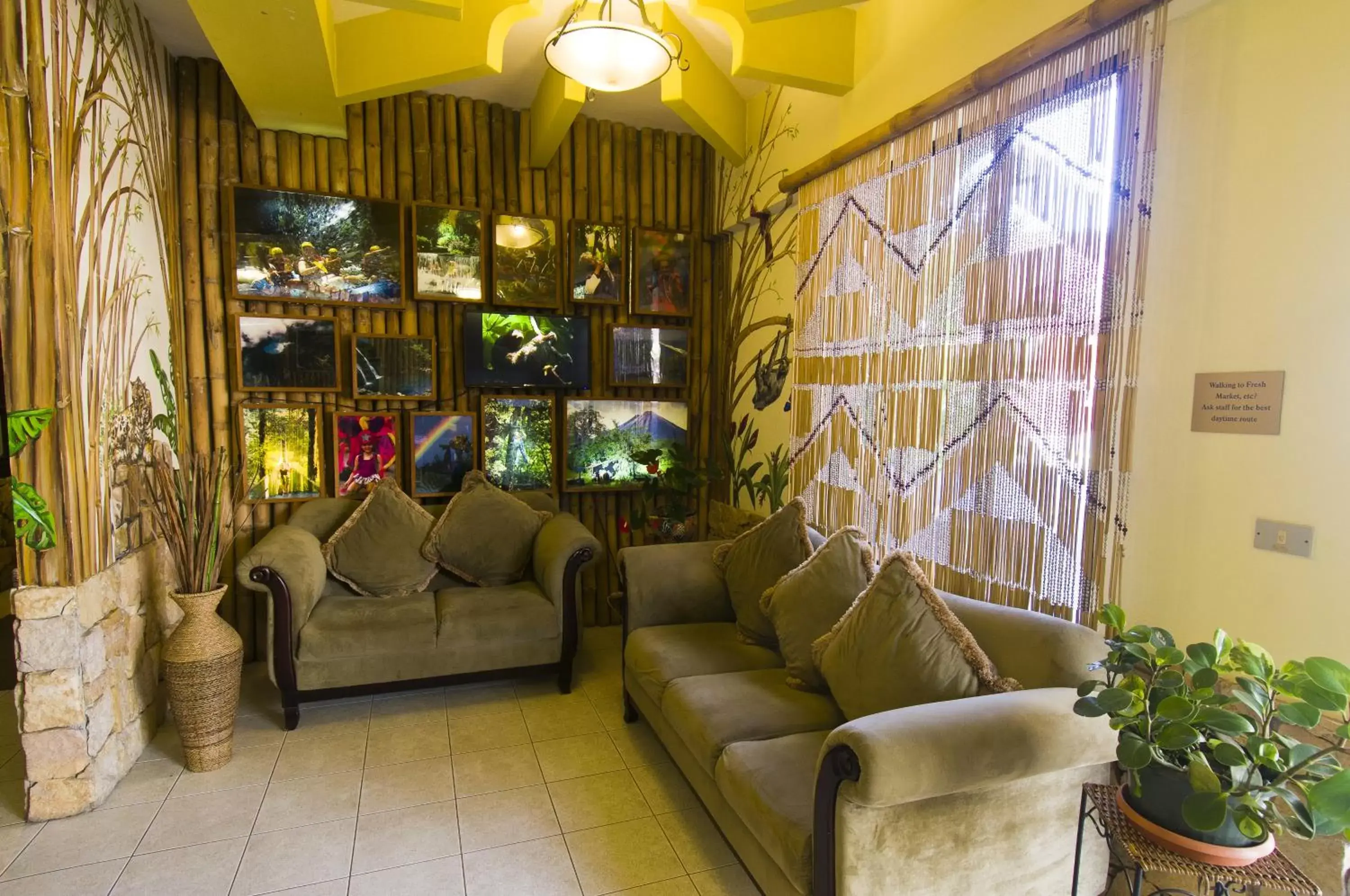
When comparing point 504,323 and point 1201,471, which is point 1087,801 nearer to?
point 1201,471

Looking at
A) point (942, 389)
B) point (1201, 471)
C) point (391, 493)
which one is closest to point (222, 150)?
point (391, 493)

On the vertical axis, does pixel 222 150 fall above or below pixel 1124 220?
above

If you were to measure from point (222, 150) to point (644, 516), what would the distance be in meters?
3.38

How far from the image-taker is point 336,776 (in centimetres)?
283

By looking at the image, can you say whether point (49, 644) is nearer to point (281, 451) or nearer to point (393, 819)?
point (393, 819)

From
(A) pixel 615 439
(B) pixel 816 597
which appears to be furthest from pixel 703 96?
(B) pixel 816 597

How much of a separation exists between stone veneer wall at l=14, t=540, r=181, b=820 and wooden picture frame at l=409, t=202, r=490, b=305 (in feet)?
7.23

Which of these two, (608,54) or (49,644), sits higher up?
(608,54)

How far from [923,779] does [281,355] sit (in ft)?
13.3

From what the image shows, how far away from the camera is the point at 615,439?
4738 millimetres

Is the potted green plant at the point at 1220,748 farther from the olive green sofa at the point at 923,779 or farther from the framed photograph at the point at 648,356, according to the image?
the framed photograph at the point at 648,356

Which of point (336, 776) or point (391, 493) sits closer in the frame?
point (336, 776)

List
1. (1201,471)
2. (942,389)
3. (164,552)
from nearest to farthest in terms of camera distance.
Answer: (1201,471) → (942,389) → (164,552)

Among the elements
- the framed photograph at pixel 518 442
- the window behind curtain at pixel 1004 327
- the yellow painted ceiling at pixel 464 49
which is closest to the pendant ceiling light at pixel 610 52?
the yellow painted ceiling at pixel 464 49
